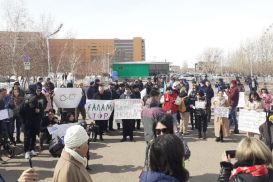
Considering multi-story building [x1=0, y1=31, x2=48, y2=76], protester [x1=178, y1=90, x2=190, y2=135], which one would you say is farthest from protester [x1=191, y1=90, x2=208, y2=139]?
multi-story building [x1=0, y1=31, x2=48, y2=76]

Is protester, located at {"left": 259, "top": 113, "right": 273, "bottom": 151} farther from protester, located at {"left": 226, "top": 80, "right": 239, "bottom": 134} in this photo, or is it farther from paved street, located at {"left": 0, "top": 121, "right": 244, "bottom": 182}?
protester, located at {"left": 226, "top": 80, "right": 239, "bottom": 134}

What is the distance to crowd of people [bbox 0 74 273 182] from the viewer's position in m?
3.39

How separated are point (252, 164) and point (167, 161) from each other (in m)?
0.96

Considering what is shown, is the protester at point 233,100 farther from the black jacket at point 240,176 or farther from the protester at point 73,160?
the protester at point 73,160

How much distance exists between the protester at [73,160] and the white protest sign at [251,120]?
8.36 meters

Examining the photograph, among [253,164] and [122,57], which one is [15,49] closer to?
[253,164]

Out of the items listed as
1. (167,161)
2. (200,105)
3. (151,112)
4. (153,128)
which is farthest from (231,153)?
(200,105)

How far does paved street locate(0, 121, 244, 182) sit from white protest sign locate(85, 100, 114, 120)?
995 mm

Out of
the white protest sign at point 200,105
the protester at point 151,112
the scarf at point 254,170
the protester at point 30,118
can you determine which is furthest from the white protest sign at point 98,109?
the scarf at point 254,170

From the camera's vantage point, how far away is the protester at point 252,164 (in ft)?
12.1

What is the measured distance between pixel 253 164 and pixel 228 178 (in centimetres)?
31

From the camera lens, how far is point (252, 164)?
12.3 feet

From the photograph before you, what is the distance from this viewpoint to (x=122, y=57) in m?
119

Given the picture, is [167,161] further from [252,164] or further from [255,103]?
[255,103]
